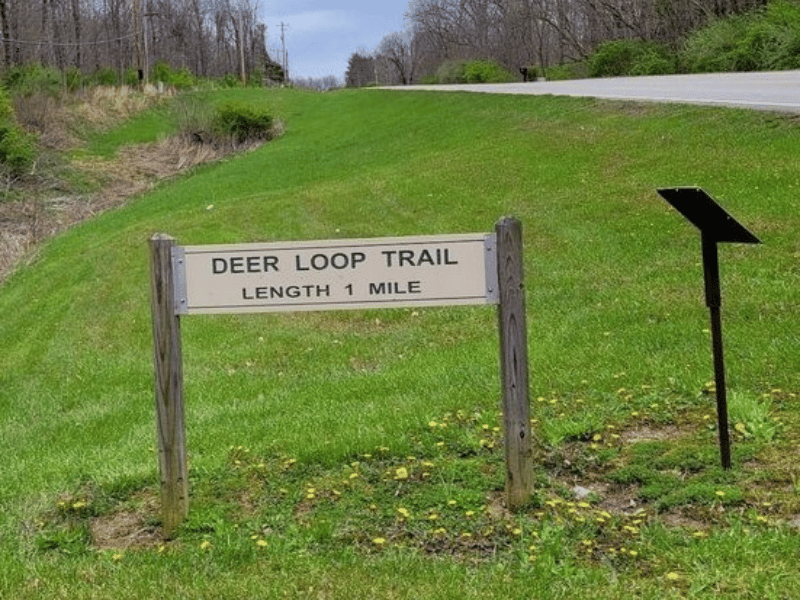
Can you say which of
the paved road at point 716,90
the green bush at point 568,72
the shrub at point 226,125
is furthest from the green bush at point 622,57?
the shrub at point 226,125

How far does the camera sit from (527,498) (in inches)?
194

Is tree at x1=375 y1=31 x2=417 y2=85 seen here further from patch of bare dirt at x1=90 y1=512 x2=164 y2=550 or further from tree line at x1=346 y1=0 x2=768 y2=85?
patch of bare dirt at x1=90 y1=512 x2=164 y2=550

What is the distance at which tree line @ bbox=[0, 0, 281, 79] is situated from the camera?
51.9m

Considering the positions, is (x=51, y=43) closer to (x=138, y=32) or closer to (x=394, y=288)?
(x=138, y=32)

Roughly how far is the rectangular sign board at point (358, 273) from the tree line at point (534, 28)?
43.1 metres

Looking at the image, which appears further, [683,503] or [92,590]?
[683,503]

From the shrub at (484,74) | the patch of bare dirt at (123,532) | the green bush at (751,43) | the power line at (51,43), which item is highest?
the power line at (51,43)

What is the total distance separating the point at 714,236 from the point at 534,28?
244 ft

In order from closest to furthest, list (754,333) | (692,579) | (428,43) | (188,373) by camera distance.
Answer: (692,579) < (754,333) < (188,373) < (428,43)

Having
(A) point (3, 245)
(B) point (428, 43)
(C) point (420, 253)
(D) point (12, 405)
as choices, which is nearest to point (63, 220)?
(A) point (3, 245)

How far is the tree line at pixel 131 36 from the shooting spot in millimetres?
51938

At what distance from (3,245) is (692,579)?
1994 cm

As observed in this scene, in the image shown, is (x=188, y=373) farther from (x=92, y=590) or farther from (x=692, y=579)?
(x=692, y=579)

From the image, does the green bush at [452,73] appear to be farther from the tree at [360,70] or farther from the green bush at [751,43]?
the tree at [360,70]
